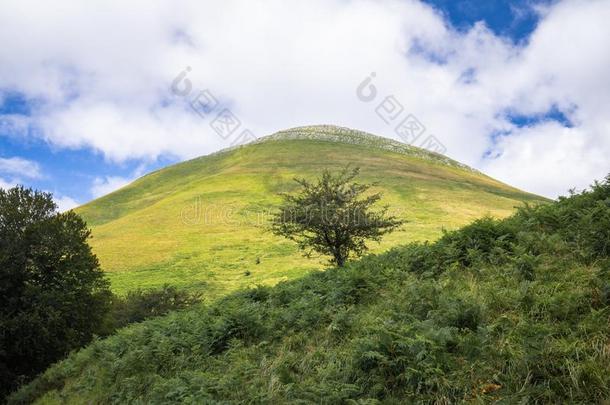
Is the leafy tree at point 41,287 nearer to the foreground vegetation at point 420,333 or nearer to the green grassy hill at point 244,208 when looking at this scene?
the foreground vegetation at point 420,333

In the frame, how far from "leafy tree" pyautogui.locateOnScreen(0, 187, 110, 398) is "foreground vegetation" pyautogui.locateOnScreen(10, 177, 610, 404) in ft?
31.5

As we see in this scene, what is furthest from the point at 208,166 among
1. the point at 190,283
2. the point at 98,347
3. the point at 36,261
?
the point at 98,347

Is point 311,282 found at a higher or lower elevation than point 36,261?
lower

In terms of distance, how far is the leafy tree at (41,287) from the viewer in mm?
25344

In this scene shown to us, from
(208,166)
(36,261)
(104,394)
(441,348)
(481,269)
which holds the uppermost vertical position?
(208,166)

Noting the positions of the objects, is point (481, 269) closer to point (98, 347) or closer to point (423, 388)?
point (423, 388)

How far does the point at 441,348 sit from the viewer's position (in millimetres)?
7594

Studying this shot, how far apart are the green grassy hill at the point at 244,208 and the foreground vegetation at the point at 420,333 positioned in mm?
24515

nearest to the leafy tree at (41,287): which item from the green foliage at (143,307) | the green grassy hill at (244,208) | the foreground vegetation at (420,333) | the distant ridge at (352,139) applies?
the green foliage at (143,307)

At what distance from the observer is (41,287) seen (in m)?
27.5

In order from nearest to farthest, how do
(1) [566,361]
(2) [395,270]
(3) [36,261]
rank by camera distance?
(1) [566,361] → (2) [395,270] → (3) [36,261]

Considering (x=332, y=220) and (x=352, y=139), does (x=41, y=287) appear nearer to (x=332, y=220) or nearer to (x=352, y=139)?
(x=332, y=220)

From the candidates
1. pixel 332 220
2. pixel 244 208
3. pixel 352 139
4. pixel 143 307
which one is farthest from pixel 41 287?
pixel 352 139

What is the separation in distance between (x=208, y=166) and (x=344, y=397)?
134 meters
